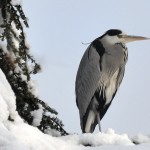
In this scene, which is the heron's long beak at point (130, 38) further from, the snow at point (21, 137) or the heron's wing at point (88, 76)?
the snow at point (21, 137)

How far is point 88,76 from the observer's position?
7.80m

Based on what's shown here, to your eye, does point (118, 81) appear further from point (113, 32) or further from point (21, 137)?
point (21, 137)

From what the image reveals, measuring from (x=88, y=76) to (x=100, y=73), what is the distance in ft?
0.69

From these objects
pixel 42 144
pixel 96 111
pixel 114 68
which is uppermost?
pixel 42 144

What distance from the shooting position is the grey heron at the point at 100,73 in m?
7.55

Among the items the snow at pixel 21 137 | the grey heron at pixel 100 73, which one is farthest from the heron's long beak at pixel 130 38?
the snow at pixel 21 137

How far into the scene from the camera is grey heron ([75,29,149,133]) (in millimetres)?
7551

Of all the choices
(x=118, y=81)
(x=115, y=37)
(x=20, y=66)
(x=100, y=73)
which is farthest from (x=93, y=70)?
(x=20, y=66)

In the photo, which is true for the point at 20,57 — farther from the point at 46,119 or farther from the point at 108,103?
the point at 108,103

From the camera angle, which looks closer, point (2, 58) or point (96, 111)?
point (2, 58)

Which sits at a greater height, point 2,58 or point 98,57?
point 2,58

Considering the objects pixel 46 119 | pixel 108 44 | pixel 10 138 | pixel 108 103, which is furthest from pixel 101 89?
pixel 10 138

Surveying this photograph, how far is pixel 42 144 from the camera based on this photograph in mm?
2105

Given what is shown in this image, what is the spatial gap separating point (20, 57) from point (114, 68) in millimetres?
4169
